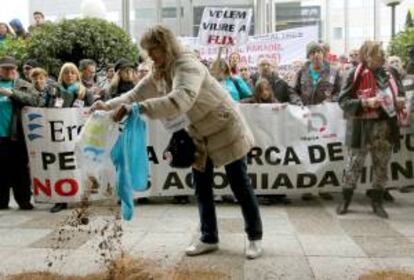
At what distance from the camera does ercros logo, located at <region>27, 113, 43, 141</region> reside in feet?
28.3

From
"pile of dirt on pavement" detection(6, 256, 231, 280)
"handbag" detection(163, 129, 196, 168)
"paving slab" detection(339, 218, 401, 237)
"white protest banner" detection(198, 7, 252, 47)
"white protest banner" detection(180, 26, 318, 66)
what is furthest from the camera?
"white protest banner" detection(180, 26, 318, 66)

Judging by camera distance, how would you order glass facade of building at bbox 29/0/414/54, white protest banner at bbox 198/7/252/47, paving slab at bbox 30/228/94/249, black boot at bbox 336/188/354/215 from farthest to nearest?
glass facade of building at bbox 29/0/414/54, white protest banner at bbox 198/7/252/47, black boot at bbox 336/188/354/215, paving slab at bbox 30/228/94/249

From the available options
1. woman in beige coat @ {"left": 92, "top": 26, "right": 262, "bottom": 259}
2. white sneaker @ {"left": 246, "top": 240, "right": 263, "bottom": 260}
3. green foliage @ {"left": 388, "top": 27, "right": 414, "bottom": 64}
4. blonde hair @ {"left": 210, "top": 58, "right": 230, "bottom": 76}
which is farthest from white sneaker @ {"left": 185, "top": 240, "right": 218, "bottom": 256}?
green foliage @ {"left": 388, "top": 27, "right": 414, "bottom": 64}

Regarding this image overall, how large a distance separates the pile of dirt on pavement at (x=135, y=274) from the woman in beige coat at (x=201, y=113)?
1.99 ft

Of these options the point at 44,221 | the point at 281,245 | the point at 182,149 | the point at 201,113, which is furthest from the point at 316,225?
the point at 44,221

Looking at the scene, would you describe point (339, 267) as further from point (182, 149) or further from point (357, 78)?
point (357, 78)

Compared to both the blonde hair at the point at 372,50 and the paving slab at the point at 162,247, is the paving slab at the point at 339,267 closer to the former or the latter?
the paving slab at the point at 162,247

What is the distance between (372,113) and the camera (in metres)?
7.73

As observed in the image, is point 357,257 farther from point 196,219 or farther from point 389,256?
point 196,219

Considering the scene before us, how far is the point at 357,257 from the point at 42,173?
4.29m

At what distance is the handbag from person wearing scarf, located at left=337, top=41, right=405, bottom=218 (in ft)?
8.68

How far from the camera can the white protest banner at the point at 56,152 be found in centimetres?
866

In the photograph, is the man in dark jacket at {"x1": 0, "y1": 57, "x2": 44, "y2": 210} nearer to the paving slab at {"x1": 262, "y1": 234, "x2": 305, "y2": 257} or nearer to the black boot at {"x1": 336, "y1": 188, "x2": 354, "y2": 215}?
the paving slab at {"x1": 262, "y1": 234, "x2": 305, "y2": 257}

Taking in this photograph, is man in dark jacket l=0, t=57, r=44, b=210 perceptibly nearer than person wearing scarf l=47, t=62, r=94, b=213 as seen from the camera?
Yes
